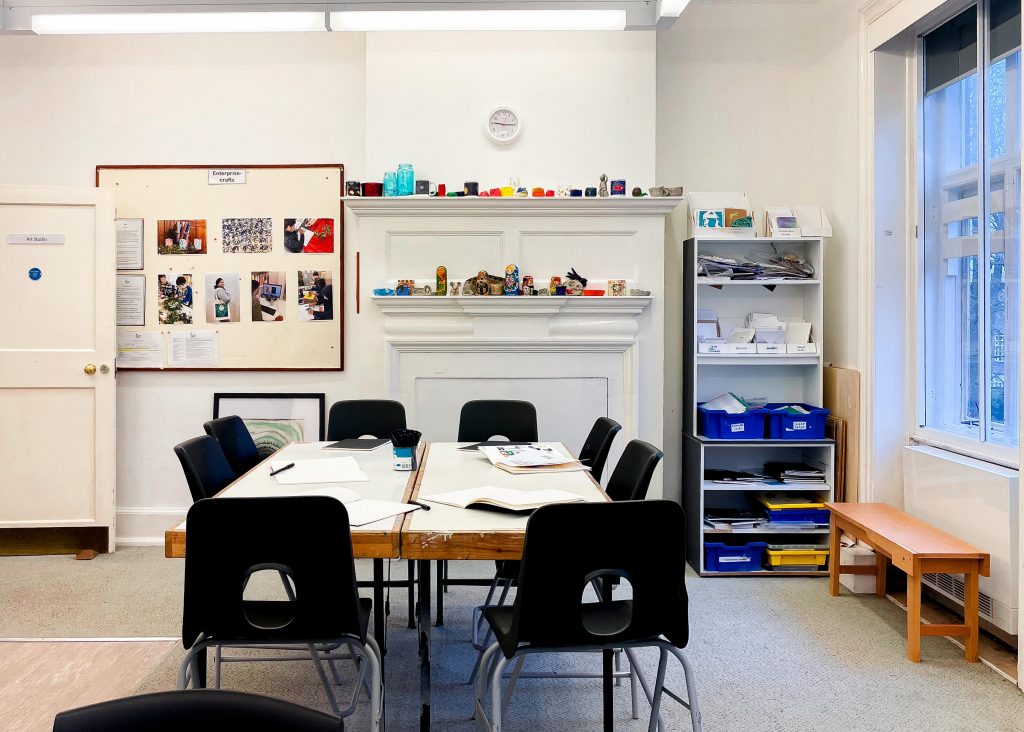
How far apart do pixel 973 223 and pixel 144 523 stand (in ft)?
16.4

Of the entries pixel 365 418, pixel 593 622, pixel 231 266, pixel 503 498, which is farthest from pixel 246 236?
pixel 593 622

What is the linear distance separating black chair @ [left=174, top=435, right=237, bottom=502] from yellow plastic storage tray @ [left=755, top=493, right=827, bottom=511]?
2924 mm

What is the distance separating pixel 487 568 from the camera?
14.1 ft

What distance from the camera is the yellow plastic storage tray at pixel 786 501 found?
428 cm

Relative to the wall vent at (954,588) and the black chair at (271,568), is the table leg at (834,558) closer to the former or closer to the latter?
the wall vent at (954,588)

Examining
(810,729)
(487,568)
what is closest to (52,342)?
(487,568)

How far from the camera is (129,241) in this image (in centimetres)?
475

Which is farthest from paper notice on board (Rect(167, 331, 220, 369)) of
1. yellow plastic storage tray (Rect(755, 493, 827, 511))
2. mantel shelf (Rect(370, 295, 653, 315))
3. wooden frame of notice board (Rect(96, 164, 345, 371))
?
yellow plastic storage tray (Rect(755, 493, 827, 511))

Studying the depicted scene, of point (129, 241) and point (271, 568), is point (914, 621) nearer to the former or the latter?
point (271, 568)

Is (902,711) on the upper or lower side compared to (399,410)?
lower

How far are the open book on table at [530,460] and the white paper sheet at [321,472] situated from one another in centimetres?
52

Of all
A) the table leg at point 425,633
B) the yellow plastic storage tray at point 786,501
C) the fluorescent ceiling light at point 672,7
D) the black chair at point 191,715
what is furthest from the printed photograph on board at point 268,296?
the black chair at point 191,715

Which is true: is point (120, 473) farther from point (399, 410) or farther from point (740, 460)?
point (740, 460)

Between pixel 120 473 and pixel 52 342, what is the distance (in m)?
0.91
